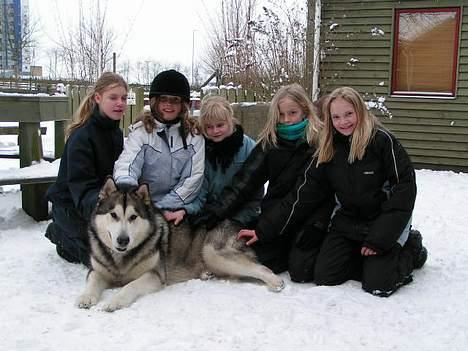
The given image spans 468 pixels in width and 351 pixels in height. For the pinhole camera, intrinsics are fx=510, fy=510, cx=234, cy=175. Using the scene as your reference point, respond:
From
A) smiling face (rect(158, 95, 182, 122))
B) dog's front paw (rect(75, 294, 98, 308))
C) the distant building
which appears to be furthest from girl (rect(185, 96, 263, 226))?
the distant building

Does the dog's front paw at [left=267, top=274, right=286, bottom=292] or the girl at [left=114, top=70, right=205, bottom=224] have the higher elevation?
the girl at [left=114, top=70, right=205, bottom=224]

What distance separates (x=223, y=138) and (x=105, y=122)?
36.2 inches

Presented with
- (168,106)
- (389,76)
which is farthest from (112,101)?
(389,76)

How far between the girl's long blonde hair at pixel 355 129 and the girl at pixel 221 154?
0.68m

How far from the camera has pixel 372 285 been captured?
3.30 m

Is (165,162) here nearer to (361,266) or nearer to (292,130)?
(292,130)

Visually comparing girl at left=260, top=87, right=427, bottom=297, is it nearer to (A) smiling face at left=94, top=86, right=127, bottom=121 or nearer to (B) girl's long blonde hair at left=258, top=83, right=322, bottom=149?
(B) girl's long blonde hair at left=258, top=83, right=322, bottom=149

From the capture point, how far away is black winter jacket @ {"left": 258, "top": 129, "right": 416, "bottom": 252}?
11.0 ft

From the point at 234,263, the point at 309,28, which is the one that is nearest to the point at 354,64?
the point at 309,28

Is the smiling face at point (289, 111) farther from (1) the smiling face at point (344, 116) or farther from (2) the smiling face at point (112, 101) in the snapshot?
(2) the smiling face at point (112, 101)

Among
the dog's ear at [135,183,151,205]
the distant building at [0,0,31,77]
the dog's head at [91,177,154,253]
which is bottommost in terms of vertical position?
the dog's head at [91,177,154,253]

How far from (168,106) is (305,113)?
1.03 metres

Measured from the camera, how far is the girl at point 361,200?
3338 mm

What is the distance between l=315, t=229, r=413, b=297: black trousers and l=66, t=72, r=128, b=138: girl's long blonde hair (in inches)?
78.3
